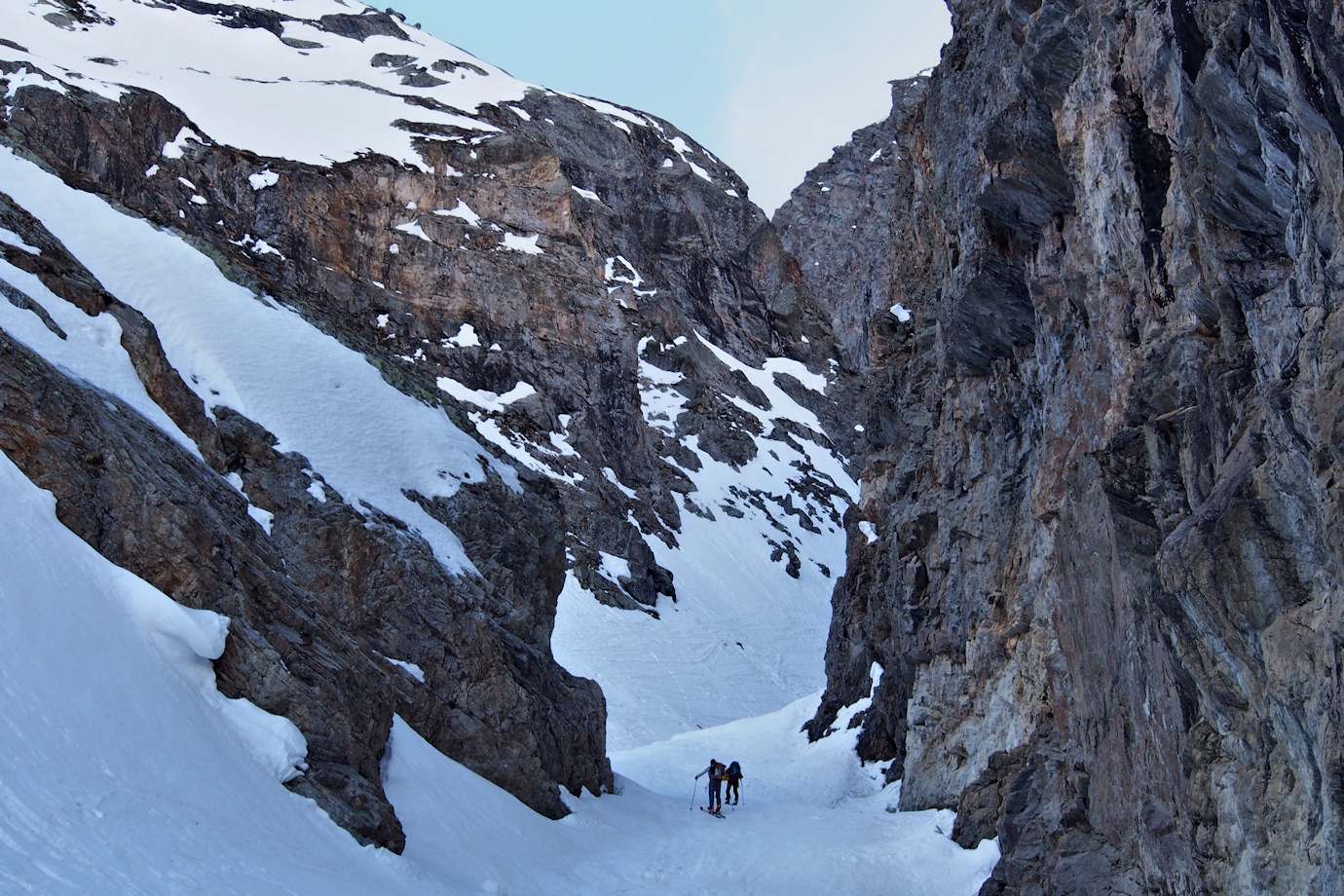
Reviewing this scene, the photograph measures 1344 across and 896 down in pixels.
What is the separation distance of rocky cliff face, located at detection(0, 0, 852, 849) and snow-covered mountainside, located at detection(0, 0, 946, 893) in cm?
10

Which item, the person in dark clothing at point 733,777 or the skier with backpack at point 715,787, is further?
the person in dark clothing at point 733,777

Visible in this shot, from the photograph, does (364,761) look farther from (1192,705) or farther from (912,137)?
(912,137)

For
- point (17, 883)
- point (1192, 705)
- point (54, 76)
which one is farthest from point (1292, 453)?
point (54, 76)

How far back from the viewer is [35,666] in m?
9.98

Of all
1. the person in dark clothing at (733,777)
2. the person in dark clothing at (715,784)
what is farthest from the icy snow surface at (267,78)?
the person in dark clothing at (715,784)

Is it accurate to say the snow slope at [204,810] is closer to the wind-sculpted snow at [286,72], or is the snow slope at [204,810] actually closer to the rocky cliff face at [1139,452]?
the rocky cliff face at [1139,452]

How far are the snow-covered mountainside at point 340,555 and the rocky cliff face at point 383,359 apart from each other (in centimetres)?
10

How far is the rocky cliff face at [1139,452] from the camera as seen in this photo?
9.09 m

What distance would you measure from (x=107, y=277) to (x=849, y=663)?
866 inches

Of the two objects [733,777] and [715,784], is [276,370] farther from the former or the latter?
[733,777]

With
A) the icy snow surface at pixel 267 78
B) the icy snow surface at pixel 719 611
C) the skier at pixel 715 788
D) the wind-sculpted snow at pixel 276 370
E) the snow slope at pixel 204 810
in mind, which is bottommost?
the snow slope at pixel 204 810

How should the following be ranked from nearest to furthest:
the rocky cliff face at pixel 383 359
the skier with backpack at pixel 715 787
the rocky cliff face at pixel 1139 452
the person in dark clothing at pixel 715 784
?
1. the rocky cliff face at pixel 1139 452
2. the rocky cliff face at pixel 383 359
3. the skier with backpack at pixel 715 787
4. the person in dark clothing at pixel 715 784

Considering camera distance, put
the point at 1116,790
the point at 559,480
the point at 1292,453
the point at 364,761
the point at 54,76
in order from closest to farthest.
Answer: the point at 1292,453 < the point at 1116,790 < the point at 364,761 < the point at 559,480 < the point at 54,76

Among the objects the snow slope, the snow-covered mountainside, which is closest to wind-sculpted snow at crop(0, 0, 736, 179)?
the snow-covered mountainside
